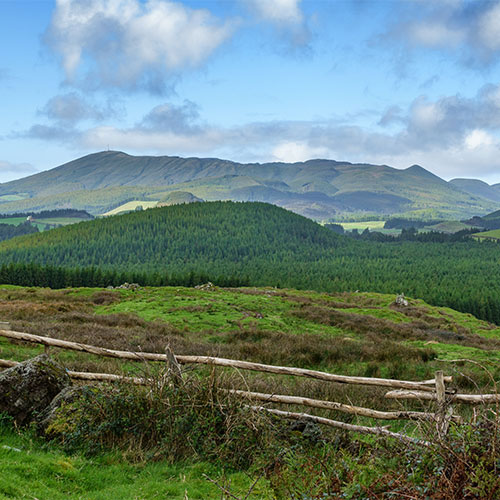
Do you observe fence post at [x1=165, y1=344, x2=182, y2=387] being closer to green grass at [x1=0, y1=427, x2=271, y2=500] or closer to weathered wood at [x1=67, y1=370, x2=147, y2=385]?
weathered wood at [x1=67, y1=370, x2=147, y2=385]

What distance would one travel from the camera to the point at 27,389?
345 inches

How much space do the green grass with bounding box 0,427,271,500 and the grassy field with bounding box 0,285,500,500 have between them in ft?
0.07

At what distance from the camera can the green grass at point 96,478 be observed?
20.6 feet

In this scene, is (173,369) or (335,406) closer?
(335,406)

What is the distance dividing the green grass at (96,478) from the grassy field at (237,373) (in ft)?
0.07

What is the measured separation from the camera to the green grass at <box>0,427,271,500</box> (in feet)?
20.6

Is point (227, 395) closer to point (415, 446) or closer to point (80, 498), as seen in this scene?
point (80, 498)

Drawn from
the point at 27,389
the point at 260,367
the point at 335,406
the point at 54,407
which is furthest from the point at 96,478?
the point at 335,406

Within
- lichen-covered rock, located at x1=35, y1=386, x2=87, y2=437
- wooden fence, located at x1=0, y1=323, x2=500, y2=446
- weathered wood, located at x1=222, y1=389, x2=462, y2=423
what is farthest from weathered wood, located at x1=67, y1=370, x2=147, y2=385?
weathered wood, located at x1=222, y1=389, x2=462, y2=423

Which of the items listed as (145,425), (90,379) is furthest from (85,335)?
(145,425)

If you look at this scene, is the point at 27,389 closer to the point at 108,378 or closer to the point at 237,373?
the point at 108,378

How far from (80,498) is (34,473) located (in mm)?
1038

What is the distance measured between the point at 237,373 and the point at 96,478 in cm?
480

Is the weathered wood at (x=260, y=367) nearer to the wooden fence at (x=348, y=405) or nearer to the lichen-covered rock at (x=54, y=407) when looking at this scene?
the wooden fence at (x=348, y=405)
